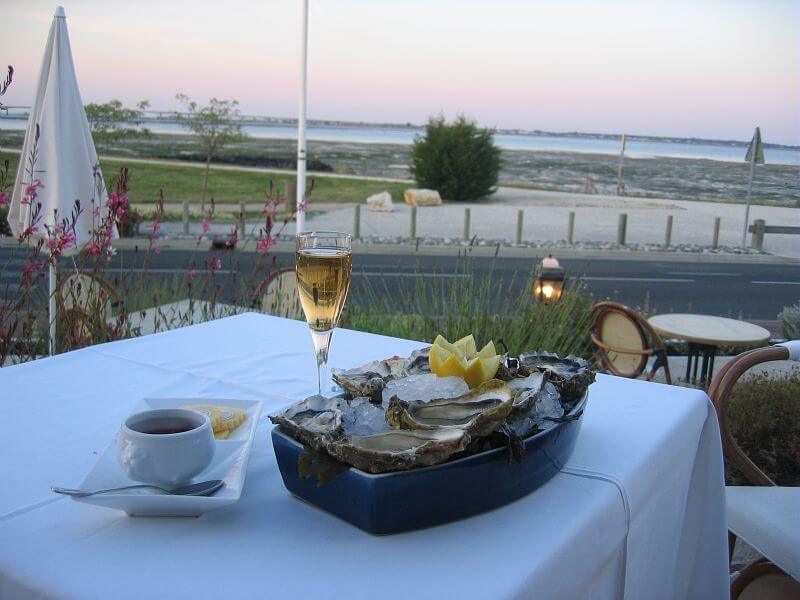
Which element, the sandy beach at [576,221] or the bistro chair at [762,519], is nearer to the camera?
the bistro chair at [762,519]

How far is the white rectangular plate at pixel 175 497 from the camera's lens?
108 cm

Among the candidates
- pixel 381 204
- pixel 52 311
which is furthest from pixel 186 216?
pixel 52 311

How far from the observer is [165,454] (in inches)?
43.5

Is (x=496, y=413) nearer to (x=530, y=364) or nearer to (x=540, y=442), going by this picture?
(x=540, y=442)

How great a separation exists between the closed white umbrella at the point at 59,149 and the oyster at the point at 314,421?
10.4ft

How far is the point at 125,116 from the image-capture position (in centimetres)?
2230

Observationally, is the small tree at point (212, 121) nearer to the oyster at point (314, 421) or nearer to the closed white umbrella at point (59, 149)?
the closed white umbrella at point (59, 149)

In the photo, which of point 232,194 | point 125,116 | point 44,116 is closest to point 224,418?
point 44,116

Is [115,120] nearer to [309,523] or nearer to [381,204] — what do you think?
[381,204]

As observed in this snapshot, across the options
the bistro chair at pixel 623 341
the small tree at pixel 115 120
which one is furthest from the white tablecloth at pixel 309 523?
the small tree at pixel 115 120

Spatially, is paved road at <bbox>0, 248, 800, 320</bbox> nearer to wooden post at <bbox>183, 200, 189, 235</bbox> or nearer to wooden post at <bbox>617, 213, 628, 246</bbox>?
wooden post at <bbox>617, 213, 628, 246</bbox>

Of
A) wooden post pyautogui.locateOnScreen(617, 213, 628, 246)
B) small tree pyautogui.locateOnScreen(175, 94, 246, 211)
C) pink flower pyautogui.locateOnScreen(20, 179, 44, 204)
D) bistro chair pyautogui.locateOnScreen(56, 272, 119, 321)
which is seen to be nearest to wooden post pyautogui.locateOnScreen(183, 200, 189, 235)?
small tree pyautogui.locateOnScreen(175, 94, 246, 211)

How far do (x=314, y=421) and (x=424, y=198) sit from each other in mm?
24638

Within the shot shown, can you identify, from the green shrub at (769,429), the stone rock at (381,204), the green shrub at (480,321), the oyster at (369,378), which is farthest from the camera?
the stone rock at (381,204)
